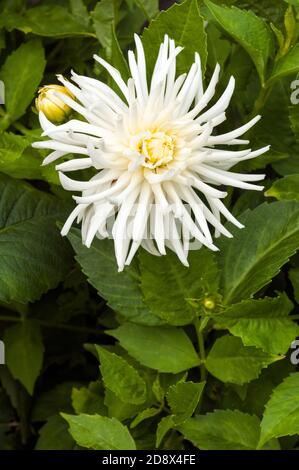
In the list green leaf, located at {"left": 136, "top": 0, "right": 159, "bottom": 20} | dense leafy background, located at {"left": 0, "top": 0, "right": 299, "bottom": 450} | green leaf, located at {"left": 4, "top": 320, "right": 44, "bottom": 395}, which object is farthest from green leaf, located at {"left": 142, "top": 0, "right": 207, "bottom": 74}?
green leaf, located at {"left": 4, "top": 320, "right": 44, "bottom": 395}

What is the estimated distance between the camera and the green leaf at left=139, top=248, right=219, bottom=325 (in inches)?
23.6

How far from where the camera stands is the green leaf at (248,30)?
59cm

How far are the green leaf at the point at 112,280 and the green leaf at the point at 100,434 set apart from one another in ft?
0.28

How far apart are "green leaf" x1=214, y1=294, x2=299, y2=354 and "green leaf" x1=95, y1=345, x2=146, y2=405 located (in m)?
0.08

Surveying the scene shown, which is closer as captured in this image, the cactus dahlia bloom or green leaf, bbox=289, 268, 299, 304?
the cactus dahlia bloom

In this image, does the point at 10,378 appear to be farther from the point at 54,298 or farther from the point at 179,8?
the point at 179,8

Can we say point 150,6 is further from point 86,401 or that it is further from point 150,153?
point 86,401

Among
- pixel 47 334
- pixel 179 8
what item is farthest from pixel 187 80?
pixel 47 334

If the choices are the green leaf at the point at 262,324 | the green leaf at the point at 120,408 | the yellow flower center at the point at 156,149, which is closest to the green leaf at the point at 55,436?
the green leaf at the point at 120,408

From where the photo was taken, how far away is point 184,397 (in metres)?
0.60

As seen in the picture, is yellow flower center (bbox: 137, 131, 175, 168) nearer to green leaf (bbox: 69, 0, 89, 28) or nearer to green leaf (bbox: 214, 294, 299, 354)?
green leaf (bbox: 214, 294, 299, 354)

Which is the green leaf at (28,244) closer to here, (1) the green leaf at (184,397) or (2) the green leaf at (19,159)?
(2) the green leaf at (19,159)

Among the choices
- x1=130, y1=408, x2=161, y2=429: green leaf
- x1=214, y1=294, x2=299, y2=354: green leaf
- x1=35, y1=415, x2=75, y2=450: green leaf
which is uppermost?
x1=214, y1=294, x2=299, y2=354: green leaf

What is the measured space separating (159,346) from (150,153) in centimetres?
18
